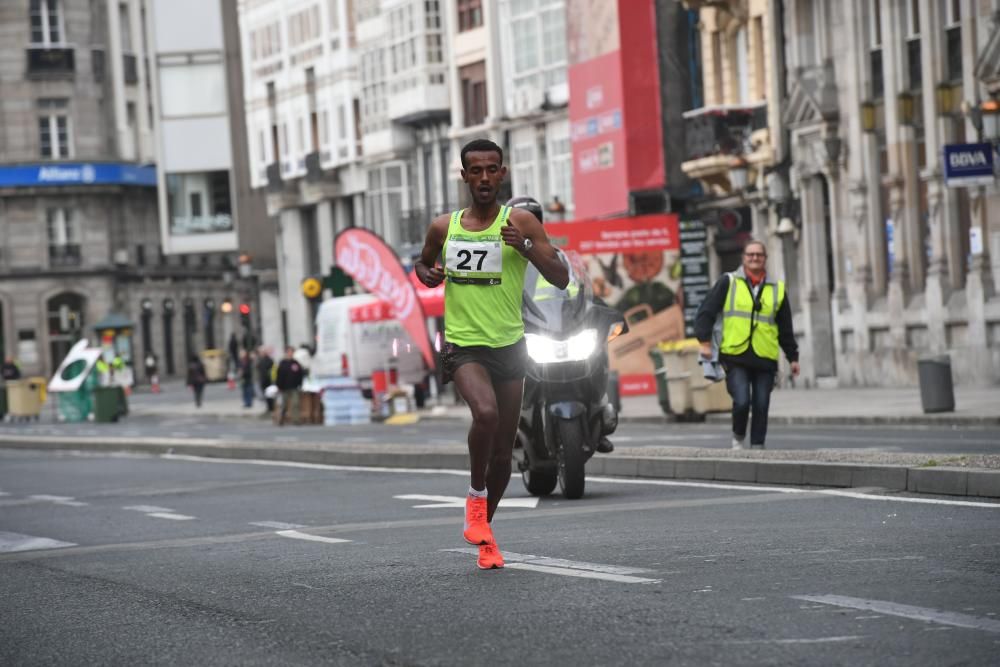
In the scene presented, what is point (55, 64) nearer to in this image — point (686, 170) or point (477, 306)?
point (686, 170)

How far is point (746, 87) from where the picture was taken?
4859cm

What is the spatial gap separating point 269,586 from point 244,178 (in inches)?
2925

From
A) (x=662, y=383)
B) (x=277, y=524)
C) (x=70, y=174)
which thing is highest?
(x=70, y=174)

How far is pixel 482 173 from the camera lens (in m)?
10.9

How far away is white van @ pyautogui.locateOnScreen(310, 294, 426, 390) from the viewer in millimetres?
54125

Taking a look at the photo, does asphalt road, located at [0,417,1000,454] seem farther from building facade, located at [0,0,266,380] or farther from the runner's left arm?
building facade, located at [0,0,266,380]

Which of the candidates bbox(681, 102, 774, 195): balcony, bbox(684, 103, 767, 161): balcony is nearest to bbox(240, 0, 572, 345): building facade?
bbox(681, 102, 774, 195): balcony

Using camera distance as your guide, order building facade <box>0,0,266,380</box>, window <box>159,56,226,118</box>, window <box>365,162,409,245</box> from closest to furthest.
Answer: window <box>365,162,409,245</box>, window <box>159,56,226,118</box>, building facade <box>0,0,266,380</box>

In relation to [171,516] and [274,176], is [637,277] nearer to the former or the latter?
[171,516]

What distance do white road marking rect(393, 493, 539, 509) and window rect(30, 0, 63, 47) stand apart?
92803mm

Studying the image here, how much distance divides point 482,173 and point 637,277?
114 feet

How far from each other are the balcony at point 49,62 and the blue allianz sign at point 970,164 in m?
80.0

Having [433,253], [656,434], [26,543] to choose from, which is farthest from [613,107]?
[433,253]

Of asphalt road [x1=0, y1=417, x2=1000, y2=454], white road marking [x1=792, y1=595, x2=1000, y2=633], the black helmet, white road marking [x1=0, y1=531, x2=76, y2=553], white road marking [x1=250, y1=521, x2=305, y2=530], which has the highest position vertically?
the black helmet
